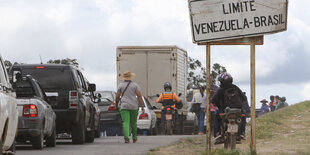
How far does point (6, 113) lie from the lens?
1060cm

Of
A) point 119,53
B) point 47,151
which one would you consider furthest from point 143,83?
point 47,151

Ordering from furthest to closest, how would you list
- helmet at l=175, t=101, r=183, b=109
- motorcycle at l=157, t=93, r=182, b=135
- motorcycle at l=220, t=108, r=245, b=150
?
motorcycle at l=157, t=93, r=182, b=135
helmet at l=175, t=101, r=183, b=109
motorcycle at l=220, t=108, r=245, b=150

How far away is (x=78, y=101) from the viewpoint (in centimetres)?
1830

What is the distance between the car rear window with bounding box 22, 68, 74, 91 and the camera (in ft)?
59.8

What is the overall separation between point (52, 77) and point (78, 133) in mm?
1467

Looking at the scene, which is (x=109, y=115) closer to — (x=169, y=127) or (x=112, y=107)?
(x=112, y=107)

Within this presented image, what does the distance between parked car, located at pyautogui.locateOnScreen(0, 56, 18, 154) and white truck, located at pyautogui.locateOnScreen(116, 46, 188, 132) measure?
747 inches

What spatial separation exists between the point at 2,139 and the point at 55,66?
7783mm

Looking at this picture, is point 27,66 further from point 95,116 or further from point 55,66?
point 95,116

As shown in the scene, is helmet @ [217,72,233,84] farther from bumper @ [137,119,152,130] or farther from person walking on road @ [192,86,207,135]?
bumper @ [137,119,152,130]

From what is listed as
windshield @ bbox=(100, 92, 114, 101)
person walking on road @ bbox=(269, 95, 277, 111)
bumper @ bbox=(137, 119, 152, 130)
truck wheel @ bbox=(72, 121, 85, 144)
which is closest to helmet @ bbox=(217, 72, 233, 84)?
truck wheel @ bbox=(72, 121, 85, 144)


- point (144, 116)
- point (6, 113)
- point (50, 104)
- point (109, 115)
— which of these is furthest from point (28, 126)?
point (144, 116)

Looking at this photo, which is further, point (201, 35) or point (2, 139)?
point (201, 35)

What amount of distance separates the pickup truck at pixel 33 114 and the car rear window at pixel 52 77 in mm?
1264
